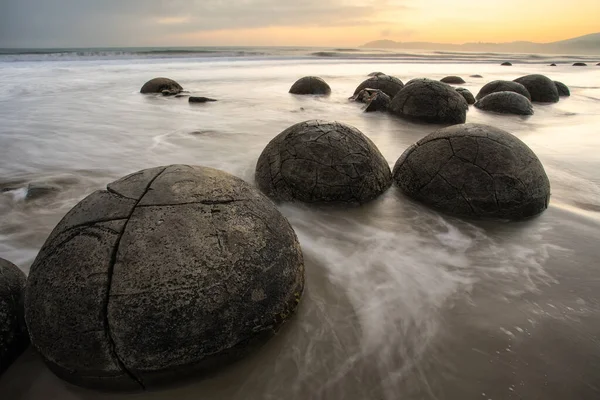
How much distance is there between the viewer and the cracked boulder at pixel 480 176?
11.6 feet

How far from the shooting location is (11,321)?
195cm

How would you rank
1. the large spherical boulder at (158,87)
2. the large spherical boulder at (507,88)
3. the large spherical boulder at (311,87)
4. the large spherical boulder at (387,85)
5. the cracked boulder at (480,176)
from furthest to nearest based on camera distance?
the large spherical boulder at (158,87) → the large spherical boulder at (311,87) → the large spherical boulder at (387,85) → the large spherical boulder at (507,88) → the cracked boulder at (480,176)

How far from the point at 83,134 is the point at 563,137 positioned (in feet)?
28.2

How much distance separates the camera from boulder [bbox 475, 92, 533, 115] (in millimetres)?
9266

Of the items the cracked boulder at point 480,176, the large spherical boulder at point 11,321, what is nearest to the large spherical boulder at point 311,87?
the cracked boulder at point 480,176

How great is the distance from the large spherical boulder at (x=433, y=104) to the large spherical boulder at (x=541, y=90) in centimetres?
488

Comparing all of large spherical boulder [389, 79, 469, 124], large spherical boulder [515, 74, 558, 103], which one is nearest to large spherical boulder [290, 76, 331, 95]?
large spherical boulder [389, 79, 469, 124]

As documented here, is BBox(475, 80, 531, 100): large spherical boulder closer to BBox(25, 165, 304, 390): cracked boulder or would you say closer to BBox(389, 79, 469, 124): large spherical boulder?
BBox(389, 79, 469, 124): large spherical boulder

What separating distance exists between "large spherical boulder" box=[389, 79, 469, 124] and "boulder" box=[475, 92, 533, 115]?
1.85m

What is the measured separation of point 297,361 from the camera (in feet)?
6.71

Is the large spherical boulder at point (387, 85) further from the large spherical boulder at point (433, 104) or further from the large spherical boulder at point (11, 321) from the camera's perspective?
the large spherical boulder at point (11, 321)

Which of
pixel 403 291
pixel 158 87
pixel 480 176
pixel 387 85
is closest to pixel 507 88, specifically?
pixel 387 85

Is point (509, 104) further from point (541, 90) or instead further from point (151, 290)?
point (151, 290)

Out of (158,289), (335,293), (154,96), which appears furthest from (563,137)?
(154,96)
